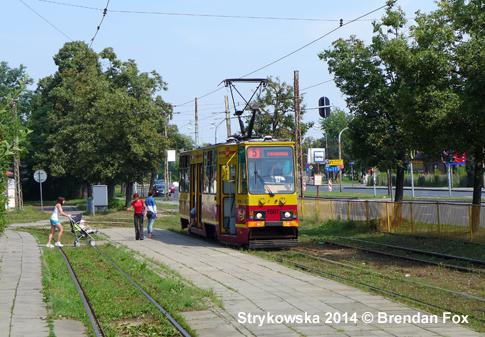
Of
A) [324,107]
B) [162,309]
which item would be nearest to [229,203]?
[162,309]

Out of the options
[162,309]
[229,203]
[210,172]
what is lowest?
[162,309]

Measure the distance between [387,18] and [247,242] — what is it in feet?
34.1

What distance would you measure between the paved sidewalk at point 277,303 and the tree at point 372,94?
9.11 meters

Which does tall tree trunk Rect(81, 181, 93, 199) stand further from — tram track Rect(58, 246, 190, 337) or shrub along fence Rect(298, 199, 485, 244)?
tram track Rect(58, 246, 190, 337)

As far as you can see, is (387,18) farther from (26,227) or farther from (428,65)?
(26,227)

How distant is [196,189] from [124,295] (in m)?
11.2

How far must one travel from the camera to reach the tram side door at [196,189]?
70.5 ft

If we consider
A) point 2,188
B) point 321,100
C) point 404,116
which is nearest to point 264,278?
point 2,188

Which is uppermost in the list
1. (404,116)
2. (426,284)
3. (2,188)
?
(404,116)

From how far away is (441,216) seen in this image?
19219 mm

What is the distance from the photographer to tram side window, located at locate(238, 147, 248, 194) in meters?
17.7

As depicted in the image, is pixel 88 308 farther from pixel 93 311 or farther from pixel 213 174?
pixel 213 174

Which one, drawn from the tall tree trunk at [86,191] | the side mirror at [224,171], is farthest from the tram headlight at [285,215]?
the tall tree trunk at [86,191]

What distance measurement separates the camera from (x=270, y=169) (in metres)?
18.0
